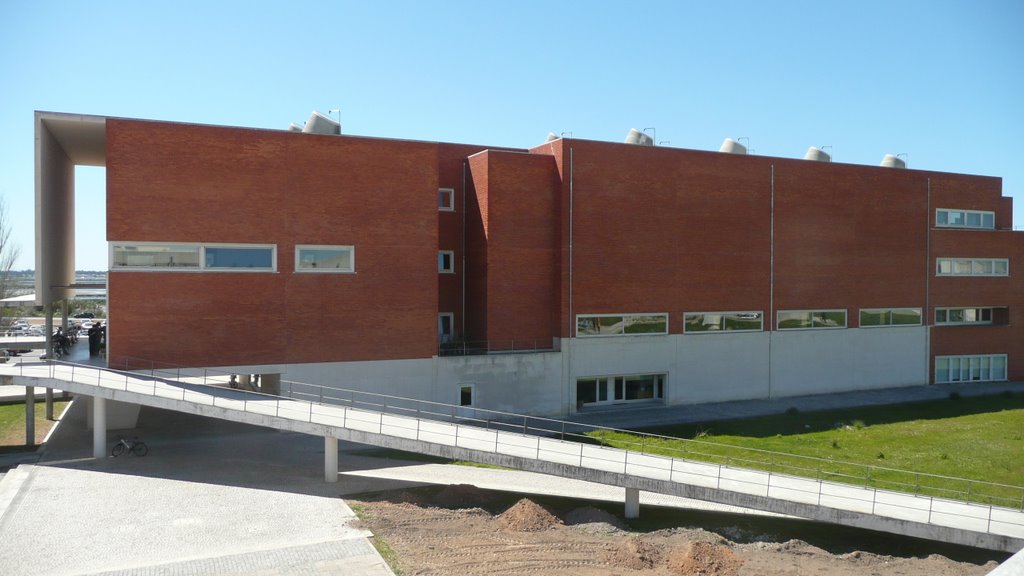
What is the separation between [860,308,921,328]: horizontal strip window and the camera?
34.8 m

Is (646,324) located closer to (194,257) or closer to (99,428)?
(194,257)

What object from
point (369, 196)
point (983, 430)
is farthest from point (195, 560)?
point (983, 430)

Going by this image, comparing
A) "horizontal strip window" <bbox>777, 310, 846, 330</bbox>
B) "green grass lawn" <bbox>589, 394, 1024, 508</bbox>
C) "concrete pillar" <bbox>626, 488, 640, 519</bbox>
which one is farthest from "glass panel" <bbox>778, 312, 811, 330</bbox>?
"concrete pillar" <bbox>626, 488, 640, 519</bbox>

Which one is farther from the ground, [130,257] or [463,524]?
[130,257]

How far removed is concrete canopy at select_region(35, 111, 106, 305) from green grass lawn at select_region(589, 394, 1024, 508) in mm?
17816

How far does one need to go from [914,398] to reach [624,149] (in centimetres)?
1719

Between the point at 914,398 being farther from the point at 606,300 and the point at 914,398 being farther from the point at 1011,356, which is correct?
the point at 606,300

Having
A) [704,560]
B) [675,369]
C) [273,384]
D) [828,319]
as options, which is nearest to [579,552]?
[704,560]

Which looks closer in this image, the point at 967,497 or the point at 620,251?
the point at 967,497

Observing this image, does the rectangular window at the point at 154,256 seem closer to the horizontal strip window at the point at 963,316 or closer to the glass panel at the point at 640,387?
the glass panel at the point at 640,387

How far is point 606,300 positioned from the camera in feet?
96.1

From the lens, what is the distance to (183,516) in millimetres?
16281

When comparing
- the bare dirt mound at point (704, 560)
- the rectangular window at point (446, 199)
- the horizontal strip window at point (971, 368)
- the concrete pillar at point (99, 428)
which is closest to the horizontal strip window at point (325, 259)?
the rectangular window at point (446, 199)

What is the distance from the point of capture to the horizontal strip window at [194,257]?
22594 millimetres
